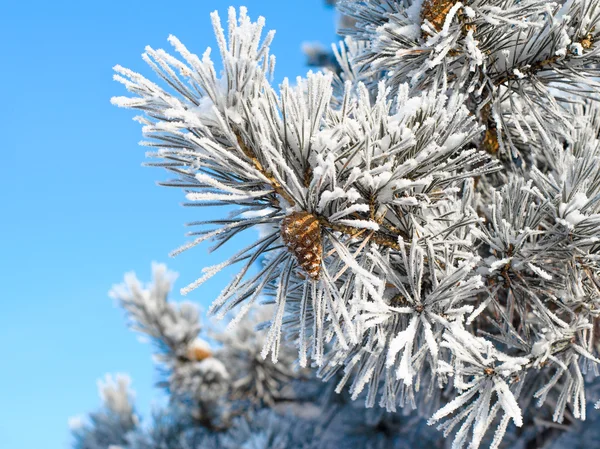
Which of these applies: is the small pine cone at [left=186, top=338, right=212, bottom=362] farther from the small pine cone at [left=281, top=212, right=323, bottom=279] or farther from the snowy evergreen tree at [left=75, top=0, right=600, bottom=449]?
the small pine cone at [left=281, top=212, right=323, bottom=279]

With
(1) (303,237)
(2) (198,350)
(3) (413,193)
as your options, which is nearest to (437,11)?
(3) (413,193)

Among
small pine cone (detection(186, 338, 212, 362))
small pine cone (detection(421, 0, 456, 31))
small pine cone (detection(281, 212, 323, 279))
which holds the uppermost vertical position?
small pine cone (detection(421, 0, 456, 31))

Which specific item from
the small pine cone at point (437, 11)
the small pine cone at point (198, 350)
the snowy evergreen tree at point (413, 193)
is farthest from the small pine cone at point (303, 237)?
the small pine cone at point (198, 350)

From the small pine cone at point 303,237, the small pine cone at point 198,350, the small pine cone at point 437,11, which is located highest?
the small pine cone at point 437,11

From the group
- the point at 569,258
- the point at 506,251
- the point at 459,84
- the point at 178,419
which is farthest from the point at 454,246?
the point at 178,419

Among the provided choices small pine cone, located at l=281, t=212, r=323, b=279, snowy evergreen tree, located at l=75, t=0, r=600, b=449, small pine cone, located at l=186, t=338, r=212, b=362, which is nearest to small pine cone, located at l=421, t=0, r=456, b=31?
snowy evergreen tree, located at l=75, t=0, r=600, b=449

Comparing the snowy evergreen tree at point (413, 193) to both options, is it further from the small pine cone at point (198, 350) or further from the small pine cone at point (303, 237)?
the small pine cone at point (198, 350)
